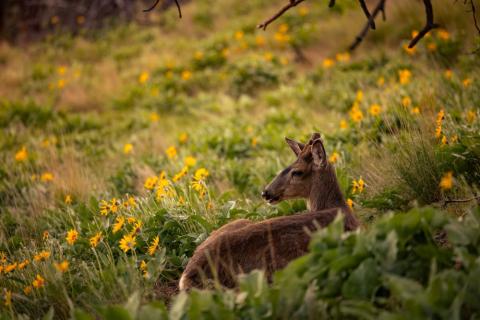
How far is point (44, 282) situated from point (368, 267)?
8.05ft

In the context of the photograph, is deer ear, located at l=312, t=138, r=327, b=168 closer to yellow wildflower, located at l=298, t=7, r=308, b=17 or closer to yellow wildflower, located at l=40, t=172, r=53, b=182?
yellow wildflower, located at l=40, t=172, r=53, b=182

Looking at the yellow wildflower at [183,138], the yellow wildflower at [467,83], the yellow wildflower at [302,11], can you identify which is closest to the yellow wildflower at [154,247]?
the yellow wildflower at [467,83]

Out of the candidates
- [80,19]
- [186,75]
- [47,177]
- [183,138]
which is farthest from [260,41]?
[80,19]

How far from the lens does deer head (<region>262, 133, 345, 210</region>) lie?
177 inches

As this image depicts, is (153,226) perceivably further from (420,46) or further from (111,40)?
(111,40)

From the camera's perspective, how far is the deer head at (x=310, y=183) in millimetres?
4500

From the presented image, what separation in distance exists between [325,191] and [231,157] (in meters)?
3.69

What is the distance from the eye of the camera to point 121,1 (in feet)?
61.1

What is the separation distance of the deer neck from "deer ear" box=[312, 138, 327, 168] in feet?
0.24

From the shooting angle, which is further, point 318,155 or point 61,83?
point 61,83

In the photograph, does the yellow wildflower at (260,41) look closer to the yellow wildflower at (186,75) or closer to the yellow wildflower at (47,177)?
the yellow wildflower at (186,75)

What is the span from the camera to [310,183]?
467 cm

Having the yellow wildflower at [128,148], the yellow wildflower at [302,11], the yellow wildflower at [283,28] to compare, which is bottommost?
the yellow wildflower at [128,148]

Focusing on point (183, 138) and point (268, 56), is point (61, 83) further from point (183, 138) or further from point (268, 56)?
point (183, 138)
